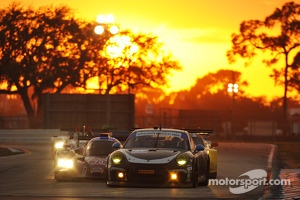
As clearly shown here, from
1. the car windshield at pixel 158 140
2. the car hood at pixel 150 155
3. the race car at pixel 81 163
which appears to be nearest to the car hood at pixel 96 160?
the race car at pixel 81 163

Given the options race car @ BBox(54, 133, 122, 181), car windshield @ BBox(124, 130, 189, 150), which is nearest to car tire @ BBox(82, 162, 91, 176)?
A: race car @ BBox(54, 133, 122, 181)

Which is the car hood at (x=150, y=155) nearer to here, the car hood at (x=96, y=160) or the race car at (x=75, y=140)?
the car hood at (x=96, y=160)

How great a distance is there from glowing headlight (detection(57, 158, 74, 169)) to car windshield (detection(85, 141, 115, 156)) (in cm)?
54

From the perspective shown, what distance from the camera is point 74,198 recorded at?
20328mm

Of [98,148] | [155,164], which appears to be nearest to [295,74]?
[98,148]

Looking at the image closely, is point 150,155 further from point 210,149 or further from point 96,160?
point 210,149

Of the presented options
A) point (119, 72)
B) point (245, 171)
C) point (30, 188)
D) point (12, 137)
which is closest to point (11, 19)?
point (119, 72)

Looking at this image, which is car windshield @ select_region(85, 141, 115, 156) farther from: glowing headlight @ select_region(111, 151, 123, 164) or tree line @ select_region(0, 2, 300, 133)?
tree line @ select_region(0, 2, 300, 133)

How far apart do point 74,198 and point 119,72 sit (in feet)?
253

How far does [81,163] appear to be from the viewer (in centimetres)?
2597

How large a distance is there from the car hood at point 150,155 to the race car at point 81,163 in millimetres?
3334

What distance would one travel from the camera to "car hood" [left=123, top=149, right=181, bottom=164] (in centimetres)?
2195

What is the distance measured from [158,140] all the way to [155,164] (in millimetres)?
1508

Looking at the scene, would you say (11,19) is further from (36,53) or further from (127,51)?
(127,51)
